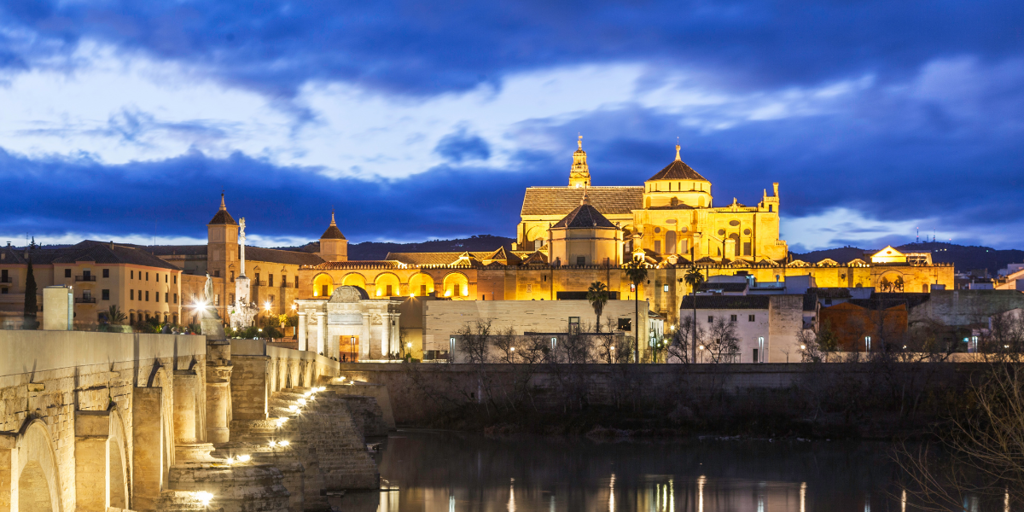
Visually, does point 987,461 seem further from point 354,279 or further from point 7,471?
point 354,279

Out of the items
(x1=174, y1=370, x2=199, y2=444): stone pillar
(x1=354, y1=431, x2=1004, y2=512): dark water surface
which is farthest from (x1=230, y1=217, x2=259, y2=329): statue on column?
(x1=174, y1=370, x2=199, y2=444): stone pillar

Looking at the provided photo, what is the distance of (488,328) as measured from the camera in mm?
58812

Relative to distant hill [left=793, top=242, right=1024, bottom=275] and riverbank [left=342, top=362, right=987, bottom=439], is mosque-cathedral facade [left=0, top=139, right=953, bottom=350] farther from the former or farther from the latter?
distant hill [left=793, top=242, right=1024, bottom=275]

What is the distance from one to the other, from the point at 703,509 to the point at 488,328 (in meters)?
30.3

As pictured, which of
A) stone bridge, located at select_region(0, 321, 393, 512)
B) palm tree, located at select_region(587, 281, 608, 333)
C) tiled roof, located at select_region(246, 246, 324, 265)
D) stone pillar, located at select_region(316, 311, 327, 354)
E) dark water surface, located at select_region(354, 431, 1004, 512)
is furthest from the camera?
tiled roof, located at select_region(246, 246, 324, 265)

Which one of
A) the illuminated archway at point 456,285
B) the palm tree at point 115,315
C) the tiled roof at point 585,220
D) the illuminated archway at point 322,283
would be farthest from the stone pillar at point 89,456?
the illuminated archway at point 322,283

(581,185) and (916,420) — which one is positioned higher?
(581,185)

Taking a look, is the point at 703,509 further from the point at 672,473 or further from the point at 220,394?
the point at 220,394

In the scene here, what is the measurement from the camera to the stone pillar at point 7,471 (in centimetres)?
944

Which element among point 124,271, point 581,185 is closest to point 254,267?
point 124,271

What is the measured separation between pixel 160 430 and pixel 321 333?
39.7m

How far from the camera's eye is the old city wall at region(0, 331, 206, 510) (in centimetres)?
1012

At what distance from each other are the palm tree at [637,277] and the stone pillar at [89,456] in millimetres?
42668

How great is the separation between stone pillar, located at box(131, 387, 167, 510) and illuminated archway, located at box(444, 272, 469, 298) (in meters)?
61.2
